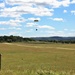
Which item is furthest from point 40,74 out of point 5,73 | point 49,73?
point 5,73

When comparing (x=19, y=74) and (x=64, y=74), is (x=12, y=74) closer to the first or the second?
(x=19, y=74)

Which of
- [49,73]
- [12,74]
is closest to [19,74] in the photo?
[12,74]

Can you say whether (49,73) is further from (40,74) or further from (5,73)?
(5,73)

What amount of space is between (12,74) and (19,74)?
0.37 metres

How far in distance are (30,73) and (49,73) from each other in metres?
1.03

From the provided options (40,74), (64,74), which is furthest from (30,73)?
(64,74)

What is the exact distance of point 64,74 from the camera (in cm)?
1733

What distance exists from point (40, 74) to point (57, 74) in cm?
90

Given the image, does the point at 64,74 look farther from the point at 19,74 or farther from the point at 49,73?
the point at 19,74

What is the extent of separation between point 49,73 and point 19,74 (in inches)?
65.4

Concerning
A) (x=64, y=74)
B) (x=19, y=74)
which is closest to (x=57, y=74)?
(x=64, y=74)

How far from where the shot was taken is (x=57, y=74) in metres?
17.2

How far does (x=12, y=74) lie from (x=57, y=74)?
2.39 m

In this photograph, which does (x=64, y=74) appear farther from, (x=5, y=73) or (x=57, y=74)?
(x=5, y=73)
